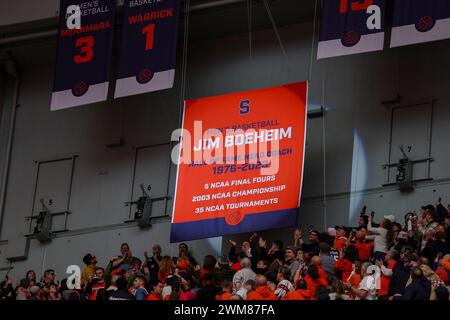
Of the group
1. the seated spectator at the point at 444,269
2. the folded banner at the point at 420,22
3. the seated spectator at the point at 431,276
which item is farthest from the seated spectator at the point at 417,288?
the folded banner at the point at 420,22

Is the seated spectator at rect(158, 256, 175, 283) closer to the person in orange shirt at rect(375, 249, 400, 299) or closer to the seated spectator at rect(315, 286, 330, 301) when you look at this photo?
the person in orange shirt at rect(375, 249, 400, 299)

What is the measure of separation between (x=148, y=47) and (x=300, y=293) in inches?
298

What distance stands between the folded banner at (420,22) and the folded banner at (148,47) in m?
4.16

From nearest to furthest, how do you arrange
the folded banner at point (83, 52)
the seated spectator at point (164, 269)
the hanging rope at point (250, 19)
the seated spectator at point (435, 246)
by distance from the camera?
1. the seated spectator at point (435, 246)
2. the seated spectator at point (164, 269)
3. the folded banner at point (83, 52)
4. the hanging rope at point (250, 19)

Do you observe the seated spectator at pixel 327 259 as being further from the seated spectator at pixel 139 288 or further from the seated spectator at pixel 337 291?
the seated spectator at pixel 139 288

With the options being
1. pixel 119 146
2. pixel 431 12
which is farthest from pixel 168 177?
pixel 431 12

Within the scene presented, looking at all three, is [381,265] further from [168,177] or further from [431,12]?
[168,177]

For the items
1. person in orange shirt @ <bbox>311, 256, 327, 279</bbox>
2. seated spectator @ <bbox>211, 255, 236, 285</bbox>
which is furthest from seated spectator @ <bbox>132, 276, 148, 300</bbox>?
person in orange shirt @ <bbox>311, 256, 327, 279</bbox>

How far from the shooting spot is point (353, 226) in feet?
74.7

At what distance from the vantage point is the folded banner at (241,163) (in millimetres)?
21141

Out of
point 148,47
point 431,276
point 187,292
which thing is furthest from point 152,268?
point 431,276

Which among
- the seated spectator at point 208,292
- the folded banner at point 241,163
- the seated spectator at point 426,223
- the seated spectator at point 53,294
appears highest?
the folded banner at point 241,163

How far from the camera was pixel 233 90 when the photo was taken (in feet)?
83.3

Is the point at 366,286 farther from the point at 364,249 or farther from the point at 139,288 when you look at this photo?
the point at 139,288
